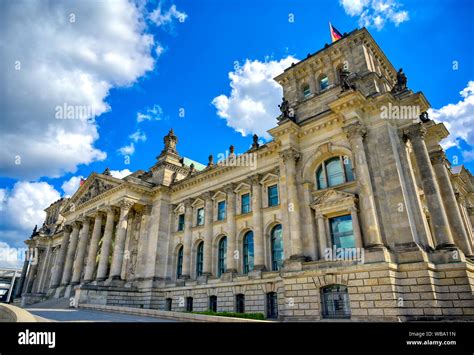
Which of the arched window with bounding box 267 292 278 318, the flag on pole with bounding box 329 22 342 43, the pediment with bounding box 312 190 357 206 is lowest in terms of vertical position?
the arched window with bounding box 267 292 278 318

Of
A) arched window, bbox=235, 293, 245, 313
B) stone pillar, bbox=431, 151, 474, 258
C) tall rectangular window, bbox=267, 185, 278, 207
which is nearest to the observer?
stone pillar, bbox=431, 151, 474, 258

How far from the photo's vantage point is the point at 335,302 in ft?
62.3

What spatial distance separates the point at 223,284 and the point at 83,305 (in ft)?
42.5

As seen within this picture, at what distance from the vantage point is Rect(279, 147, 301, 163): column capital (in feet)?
80.4

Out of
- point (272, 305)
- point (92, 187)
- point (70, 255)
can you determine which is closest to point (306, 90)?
point (272, 305)

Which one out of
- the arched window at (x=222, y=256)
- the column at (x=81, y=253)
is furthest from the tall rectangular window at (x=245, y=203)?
the column at (x=81, y=253)

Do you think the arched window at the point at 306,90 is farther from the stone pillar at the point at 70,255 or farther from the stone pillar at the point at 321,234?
the stone pillar at the point at 70,255

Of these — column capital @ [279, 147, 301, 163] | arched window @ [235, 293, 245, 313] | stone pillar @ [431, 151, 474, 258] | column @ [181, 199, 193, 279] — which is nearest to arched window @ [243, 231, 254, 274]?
arched window @ [235, 293, 245, 313]

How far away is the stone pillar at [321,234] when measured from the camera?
21.4m

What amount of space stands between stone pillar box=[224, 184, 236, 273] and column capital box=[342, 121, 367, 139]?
13.1 m

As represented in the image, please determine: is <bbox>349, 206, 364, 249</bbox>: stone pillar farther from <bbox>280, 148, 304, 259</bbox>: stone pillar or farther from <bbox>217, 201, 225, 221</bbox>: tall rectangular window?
<bbox>217, 201, 225, 221</bbox>: tall rectangular window

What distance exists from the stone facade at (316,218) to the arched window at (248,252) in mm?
209

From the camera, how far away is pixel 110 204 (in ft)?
121

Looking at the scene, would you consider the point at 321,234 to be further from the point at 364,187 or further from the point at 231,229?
the point at 231,229
